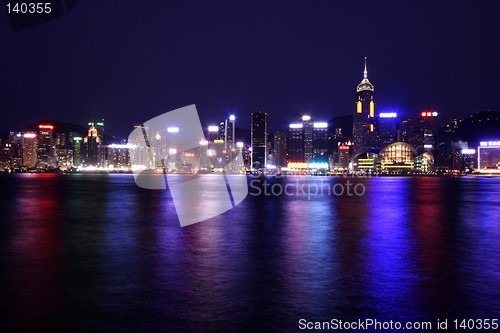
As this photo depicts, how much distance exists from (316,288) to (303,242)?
33.5 feet

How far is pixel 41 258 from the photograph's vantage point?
20219 millimetres

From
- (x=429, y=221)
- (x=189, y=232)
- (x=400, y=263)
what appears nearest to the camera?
(x=400, y=263)

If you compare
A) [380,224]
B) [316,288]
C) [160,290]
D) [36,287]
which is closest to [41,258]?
[36,287]

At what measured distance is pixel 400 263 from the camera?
19.3 meters

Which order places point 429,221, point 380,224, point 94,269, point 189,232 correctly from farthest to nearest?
point 429,221
point 380,224
point 189,232
point 94,269

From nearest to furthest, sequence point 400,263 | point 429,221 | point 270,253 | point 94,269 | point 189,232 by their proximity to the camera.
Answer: point 94,269, point 400,263, point 270,253, point 189,232, point 429,221

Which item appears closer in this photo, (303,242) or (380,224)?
(303,242)

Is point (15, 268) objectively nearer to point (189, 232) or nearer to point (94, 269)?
point (94, 269)

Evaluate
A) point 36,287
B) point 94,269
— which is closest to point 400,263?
point 94,269

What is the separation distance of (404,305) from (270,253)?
9313 mm

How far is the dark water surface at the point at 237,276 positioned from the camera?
40.0ft

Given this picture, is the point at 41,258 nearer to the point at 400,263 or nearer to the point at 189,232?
the point at 189,232

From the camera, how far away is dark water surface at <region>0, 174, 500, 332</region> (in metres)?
12.2

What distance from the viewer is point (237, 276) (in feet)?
55.8
